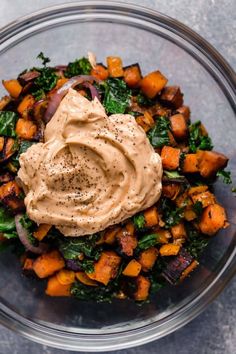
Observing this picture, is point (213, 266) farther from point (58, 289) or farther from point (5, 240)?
point (5, 240)

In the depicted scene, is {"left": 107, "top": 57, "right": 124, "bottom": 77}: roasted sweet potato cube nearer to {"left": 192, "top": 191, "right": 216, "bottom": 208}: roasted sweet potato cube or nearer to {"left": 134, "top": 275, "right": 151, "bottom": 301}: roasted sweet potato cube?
{"left": 192, "top": 191, "right": 216, "bottom": 208}: roasted sweet potato cube

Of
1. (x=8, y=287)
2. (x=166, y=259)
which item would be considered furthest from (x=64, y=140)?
(x=8, y=287)

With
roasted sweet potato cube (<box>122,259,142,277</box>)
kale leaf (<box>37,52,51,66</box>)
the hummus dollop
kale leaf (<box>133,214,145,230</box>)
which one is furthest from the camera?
kale leaf (<box>37,52,51,66</box>)

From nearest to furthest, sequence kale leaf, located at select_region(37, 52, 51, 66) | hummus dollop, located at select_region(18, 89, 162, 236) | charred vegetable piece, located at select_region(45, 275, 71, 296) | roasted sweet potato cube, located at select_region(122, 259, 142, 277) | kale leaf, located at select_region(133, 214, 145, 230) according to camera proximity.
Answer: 1. hummus dollop, located at select_region(18, 89, 162, 236)
2. kale leaf, located at select_region(133, 214, 145, 230)
3. roasted sweet potato cube, located at select_region(122, 259, 142, 277)
4. charred vegetable piece, located at select_region(45, 275, 71, 296)
5. kale leaf, located at select_region(37, 52, 51, 66)

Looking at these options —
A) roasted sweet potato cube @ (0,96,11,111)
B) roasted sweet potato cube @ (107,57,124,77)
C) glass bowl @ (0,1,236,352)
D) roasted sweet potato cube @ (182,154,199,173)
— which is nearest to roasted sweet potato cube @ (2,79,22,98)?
roasted sweet potato cube @ (0,96,11,111)

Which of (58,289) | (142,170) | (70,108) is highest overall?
(70,108)

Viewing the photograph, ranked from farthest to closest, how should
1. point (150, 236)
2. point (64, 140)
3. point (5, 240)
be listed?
point (5, 240) → point (150, 236) → point (64, 140)

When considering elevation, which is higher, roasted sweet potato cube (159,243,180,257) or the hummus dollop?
the hummus dollop
